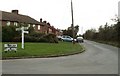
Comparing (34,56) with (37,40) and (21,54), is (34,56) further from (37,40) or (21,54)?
(37,40)

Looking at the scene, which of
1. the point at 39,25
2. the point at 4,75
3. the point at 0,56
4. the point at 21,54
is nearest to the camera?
the point at 4,75

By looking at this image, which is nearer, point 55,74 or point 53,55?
point 55,74

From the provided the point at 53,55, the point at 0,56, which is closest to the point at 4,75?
the point at 0,56

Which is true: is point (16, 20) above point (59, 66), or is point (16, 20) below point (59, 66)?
above

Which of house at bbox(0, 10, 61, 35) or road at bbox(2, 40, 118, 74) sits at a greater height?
house at bbox(0, 10, 61, 35)

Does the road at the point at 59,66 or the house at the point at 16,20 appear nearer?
the road at the point at 59,66

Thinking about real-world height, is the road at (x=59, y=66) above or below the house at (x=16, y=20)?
below

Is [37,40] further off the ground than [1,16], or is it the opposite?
[1,16]

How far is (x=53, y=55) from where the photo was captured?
25.9 metres

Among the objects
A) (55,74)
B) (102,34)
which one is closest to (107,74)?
(55,74)

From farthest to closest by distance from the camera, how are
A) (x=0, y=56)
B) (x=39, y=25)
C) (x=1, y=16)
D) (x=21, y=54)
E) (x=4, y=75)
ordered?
(x=39, y=25) → (x=1, y=16) → (x=21, y=54) → (x=0, y=56) → (x=4, y=75)

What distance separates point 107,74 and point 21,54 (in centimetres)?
1191

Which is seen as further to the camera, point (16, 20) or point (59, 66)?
point (16, 20)

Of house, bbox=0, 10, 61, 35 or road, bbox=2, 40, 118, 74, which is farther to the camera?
house, bbox=0, 10, 61, 35
